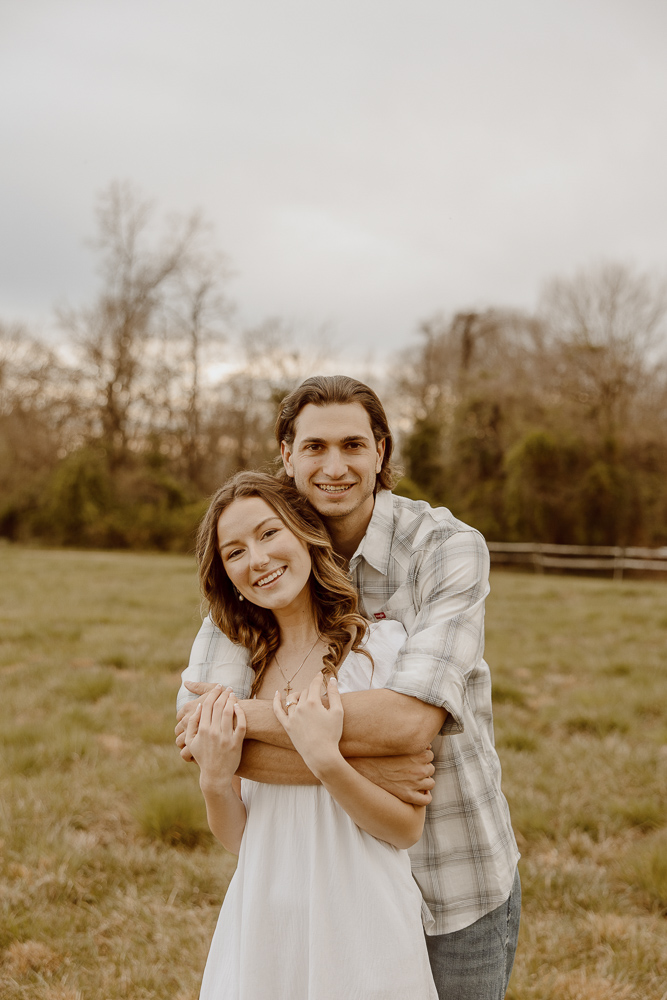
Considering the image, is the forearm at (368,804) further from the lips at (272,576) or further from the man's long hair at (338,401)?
the man's long hair at (338,401)

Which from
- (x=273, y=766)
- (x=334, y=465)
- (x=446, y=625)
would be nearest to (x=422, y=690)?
(x=446, y=625)

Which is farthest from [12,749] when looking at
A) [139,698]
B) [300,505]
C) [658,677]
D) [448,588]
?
[658,677]

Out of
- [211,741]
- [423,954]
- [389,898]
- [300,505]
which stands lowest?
[423,954]

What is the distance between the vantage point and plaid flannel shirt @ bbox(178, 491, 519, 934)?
72.7 inches

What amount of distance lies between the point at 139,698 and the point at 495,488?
1770cm

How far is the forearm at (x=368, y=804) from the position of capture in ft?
5.54

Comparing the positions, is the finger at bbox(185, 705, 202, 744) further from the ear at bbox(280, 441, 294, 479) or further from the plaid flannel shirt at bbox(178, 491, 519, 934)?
the ear at bbox(280, 441, 294, 479)

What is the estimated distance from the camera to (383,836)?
5.78 feet

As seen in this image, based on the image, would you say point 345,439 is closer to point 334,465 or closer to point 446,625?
point 334,465

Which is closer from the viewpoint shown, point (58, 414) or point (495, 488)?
point (495, 488)

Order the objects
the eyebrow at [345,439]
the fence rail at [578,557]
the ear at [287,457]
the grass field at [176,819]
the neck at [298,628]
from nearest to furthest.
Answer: the neck at [298,628] < the eyebrow at [345,439] < the ear at [287,457] < the grass field at [176,819] < the fence rail at [578,557]

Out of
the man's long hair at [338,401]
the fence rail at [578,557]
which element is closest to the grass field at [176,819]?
the man's long hair at [338,401]

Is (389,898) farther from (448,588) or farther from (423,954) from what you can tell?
(448,588)

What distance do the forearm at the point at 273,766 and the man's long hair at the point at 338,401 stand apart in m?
0.94
